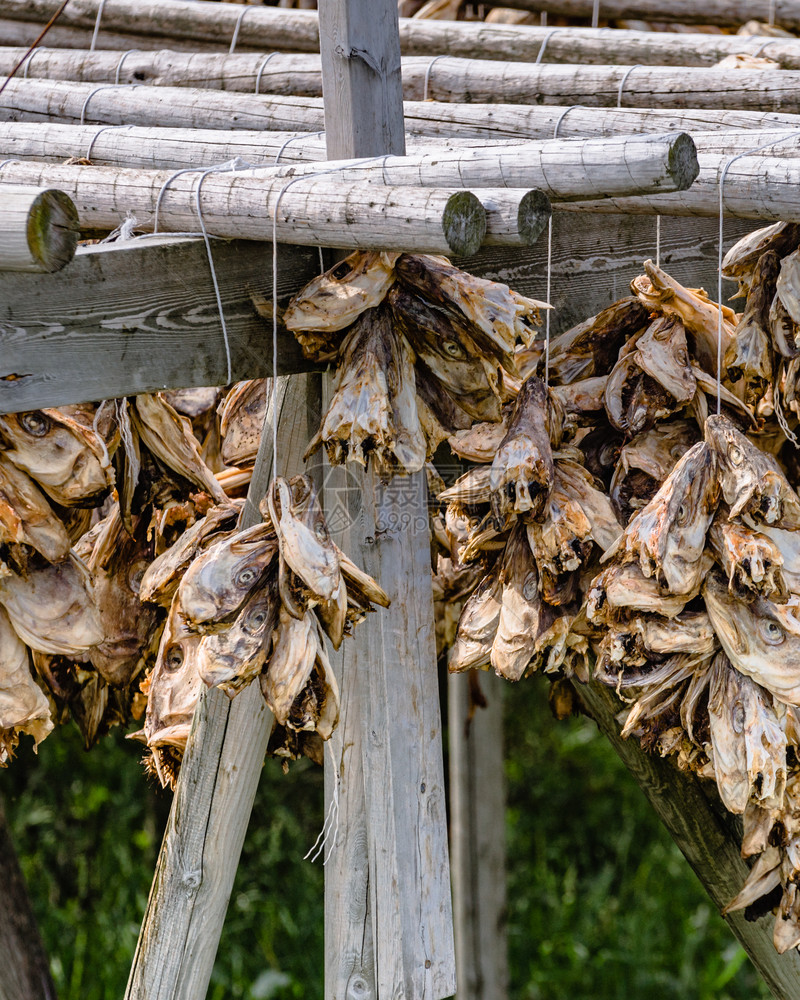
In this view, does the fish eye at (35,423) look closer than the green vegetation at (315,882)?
Yes

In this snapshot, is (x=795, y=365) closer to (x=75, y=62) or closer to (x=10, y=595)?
(x=10, y=595)

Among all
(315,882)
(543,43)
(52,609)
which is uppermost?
(543,43)

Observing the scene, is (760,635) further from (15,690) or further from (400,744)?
(15,690)

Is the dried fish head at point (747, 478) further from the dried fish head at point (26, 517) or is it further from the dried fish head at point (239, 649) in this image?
the dried fish head at point (26, 517)

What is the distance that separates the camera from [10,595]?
4.52ft

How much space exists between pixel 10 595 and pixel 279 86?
1.07m

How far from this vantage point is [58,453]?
51.9 inches

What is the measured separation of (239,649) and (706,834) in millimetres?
814

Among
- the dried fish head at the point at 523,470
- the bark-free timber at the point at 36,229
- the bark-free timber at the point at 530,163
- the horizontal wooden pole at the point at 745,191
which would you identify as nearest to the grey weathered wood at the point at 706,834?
the dried fish head at the point at 523,470

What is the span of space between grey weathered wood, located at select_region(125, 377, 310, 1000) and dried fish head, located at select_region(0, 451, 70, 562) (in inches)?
8.7

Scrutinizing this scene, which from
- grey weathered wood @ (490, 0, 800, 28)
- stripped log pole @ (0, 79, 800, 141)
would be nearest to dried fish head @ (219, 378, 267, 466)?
stripped log pole @ (0, 79, 800, 141)

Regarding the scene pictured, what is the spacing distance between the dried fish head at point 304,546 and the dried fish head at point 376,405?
0.07 m

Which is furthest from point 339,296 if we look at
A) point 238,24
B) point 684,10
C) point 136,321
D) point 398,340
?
point 684,10

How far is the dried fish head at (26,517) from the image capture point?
1312mm
